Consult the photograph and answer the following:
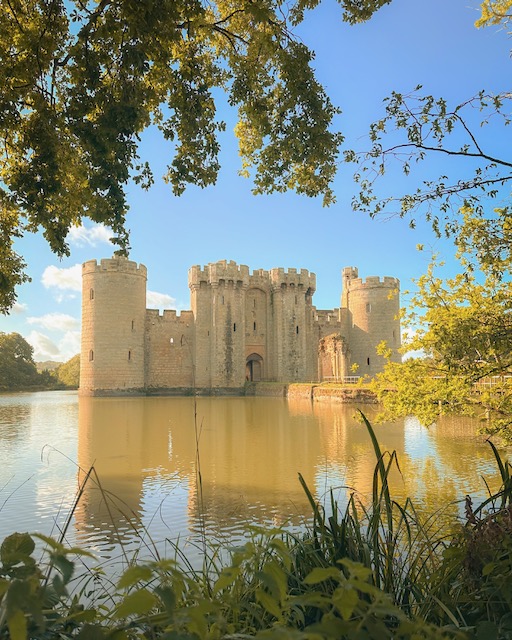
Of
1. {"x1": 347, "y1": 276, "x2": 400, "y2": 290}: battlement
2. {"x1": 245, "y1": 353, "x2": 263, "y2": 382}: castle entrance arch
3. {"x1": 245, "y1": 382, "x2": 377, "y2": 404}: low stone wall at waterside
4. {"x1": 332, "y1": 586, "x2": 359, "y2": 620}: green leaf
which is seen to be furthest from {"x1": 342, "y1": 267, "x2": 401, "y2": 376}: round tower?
{"x1": 332, "y1": 586, "x2": 359, "y2": 620}: green leaf

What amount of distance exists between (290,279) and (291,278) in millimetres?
98

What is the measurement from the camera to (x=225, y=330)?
33000mm

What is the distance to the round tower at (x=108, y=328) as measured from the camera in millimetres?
29516

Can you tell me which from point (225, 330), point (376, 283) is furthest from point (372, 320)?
point (225, 330)

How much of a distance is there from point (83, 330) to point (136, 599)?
1220 inches

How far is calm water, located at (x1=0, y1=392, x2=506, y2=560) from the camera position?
4680 millimetres

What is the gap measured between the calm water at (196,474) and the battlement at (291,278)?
22120mm

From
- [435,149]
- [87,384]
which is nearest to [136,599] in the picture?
[435,149]

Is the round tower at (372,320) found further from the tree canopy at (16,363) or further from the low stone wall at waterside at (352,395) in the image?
the tree canopy at (16,363)

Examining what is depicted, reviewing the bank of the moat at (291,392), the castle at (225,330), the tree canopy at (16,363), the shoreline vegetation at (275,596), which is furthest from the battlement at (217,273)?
the shoreline vegetation at (275,596)

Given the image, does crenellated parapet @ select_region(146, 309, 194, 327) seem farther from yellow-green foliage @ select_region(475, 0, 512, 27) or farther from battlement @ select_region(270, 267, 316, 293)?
yellow-green foliage @ select_region(475, 0, 512, 27)

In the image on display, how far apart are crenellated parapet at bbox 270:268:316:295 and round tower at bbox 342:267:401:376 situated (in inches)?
129

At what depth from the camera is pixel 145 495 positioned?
588 centimetres

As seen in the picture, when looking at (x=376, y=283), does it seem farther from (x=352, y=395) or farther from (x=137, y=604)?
(x=137, y=604)
